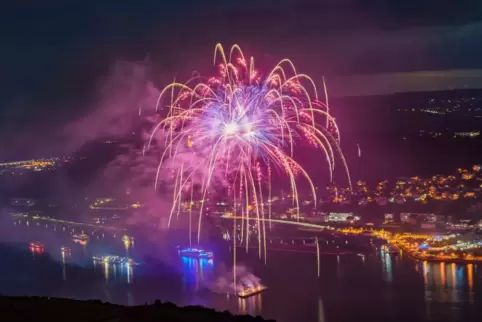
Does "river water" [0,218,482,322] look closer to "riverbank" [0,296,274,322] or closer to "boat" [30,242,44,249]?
"boat" [30,242,44,249]

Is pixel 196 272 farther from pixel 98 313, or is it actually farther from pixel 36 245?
pixel 98 313

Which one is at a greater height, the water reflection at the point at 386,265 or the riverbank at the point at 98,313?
the riverbank at the point at 98,313

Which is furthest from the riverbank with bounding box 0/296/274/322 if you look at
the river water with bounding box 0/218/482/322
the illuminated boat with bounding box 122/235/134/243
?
the illuminated boat with bounding box 122/235/134/243

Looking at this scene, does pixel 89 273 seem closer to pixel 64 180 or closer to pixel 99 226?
pixel 99 226

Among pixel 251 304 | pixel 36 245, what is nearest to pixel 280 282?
pixel 251 304

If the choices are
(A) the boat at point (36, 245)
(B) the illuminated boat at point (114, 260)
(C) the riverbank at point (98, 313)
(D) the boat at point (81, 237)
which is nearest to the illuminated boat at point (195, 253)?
(B) the illuminated boat at point (114, 260)

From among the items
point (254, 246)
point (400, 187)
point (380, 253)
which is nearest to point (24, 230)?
A: point (254, 246)

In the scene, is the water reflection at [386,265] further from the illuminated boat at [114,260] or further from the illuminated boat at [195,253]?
the illuminated boat at [114,260]
